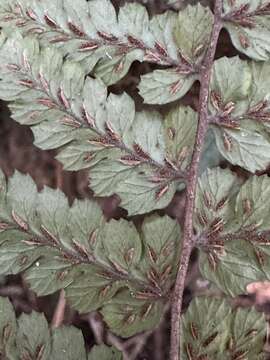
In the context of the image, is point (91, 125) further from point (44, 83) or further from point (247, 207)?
point (247, 207)

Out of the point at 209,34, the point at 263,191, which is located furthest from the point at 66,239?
the point at 209,34

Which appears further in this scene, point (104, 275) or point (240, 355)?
point (104, 275)

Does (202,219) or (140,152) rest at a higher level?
(140,152)

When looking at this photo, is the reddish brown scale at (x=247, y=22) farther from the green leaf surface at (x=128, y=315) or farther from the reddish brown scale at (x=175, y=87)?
the green leaf surface at (x=128, y=315)

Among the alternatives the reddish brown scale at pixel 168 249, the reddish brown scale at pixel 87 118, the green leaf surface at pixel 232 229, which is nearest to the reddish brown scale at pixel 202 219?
the green leaf surface at pixel 232 229

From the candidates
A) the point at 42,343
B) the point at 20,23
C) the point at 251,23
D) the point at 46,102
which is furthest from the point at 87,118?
the point at 42,343
